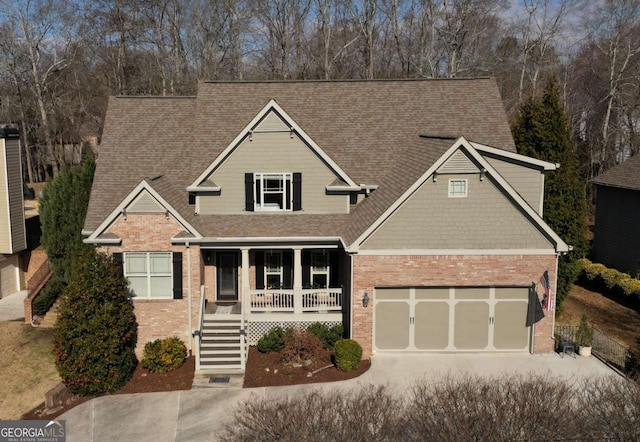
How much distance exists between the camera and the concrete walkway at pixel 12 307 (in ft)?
78.7

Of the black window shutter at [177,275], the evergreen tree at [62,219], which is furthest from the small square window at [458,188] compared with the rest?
the evergreen tree at [62,219]

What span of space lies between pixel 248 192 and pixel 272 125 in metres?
2.67

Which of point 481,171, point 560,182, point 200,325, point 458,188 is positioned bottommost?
point 200,325

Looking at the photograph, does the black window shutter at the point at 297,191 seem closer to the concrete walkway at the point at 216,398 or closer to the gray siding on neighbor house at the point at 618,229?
the concrete walkway at the point at 216,398

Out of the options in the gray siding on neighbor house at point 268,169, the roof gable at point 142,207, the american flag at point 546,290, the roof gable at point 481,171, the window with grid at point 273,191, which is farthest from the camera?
the window with grid at point 273,191

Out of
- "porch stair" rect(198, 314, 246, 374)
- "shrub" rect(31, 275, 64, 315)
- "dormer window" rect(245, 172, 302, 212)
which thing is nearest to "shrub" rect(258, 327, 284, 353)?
"porch stair" rect(198, 314, 246, 374)

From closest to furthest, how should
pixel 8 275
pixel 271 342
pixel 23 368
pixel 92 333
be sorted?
pixel 92 333 < pixel 271 342 < pixel 23 368 < pixel 8 275

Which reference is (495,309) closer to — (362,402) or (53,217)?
(362,402)

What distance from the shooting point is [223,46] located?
50.4 m

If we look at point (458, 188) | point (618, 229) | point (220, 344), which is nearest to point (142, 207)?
point (220, 344)

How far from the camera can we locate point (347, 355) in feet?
57.9

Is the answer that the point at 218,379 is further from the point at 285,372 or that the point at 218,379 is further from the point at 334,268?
the point at 334,268

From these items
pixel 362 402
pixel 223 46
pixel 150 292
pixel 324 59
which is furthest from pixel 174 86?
pixel 362 402

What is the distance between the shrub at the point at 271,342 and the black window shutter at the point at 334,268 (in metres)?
3.36
